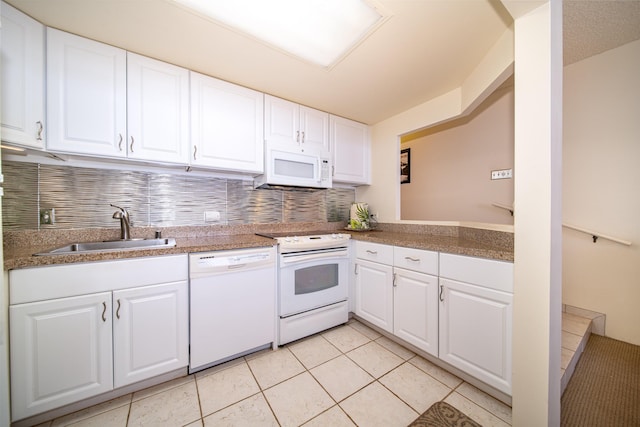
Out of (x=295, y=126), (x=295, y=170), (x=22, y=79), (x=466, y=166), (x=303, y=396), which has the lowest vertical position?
(x=303, y=396)

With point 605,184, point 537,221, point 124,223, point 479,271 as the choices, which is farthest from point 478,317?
point 124,223

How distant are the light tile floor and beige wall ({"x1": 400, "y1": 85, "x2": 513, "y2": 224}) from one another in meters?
2.16

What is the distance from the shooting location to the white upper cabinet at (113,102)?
4.30ft

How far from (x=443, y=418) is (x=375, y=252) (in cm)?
109

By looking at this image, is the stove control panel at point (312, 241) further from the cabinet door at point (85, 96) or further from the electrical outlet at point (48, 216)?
the electrical outlet at point (48, 216)

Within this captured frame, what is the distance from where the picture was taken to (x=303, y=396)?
1.32m

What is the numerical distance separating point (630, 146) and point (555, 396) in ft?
6.71

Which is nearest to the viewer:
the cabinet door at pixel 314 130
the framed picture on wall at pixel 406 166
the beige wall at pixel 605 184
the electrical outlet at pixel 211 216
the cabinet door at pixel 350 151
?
the beige wall at pixel 605 184

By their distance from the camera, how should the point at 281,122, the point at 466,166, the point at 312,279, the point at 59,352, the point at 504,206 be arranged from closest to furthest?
the point at 59,352 → the point at 312,279 → the point at 281,122 → the point at 504,206 → the point at 466,166

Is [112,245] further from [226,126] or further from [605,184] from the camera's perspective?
[605,184]

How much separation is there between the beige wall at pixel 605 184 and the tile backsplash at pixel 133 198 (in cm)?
255

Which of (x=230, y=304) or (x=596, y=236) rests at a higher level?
(x=596, y=236)

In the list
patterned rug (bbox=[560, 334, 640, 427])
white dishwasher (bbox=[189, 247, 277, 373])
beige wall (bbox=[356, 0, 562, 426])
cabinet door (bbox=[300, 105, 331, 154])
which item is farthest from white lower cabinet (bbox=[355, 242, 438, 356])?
cabinet door (bbox=[300, 105, 331, 154])

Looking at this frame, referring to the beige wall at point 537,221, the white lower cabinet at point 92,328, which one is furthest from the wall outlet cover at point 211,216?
the beige wall at point 537,221
